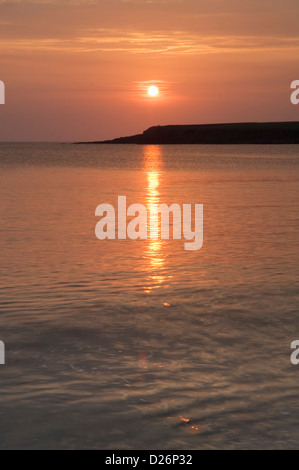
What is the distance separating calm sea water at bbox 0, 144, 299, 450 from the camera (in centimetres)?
686

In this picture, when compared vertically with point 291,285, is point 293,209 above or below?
above

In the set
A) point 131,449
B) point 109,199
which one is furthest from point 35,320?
point 109,199

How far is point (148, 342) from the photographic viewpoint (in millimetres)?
9734

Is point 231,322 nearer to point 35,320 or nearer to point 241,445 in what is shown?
point 35,320

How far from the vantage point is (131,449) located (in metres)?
6.46

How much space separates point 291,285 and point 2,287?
5598mm

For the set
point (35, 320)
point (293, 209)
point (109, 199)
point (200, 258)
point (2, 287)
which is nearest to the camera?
point (35, 320)

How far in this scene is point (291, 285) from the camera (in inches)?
526

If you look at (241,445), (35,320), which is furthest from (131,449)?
(35,320)

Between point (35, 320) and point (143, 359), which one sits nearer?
point (143, 359)

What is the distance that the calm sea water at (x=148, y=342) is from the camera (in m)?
6.86

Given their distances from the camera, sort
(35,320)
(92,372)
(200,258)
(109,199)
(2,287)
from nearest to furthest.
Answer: (92,372) → (35,320) → (2,287) → (200,258) → (109,199)

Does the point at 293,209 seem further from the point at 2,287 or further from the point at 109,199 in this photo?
the point at 2,287
